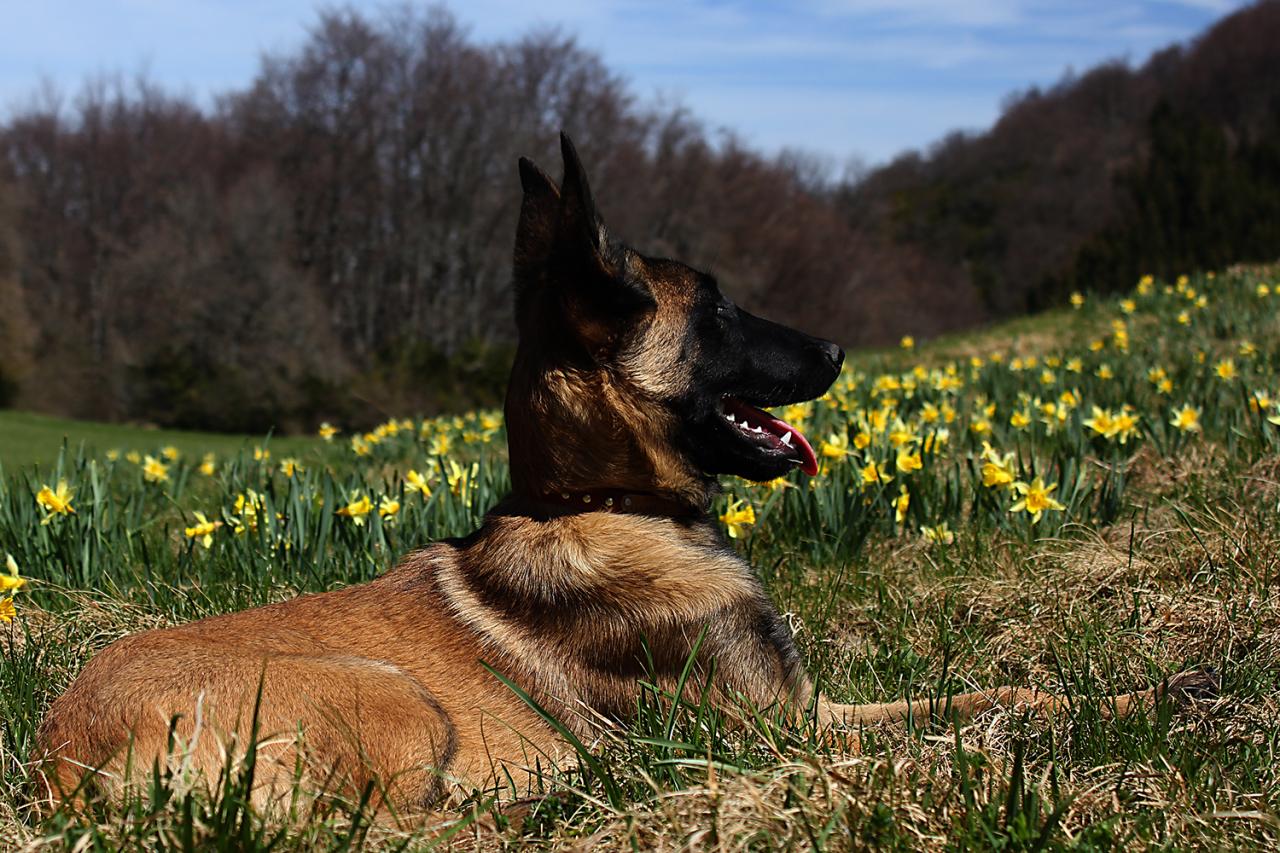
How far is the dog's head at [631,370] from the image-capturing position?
295 cm

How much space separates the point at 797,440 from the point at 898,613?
0.94 m

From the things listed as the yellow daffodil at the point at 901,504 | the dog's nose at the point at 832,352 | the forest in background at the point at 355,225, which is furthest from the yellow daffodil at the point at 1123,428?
the forest in background at the point at 355,225

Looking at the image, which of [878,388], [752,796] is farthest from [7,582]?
[878,388]

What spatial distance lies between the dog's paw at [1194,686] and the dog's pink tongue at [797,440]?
44.7 inches

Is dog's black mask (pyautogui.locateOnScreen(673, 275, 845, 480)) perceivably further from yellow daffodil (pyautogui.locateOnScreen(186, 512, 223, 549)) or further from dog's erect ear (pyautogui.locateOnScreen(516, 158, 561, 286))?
yellow daffodil (pyautogui.locateOnScreen(186, 512, 223, 549))

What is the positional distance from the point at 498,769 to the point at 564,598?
473 mm

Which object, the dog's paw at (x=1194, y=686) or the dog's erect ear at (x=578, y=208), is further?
the dog's paw at (x=1194, y=686)

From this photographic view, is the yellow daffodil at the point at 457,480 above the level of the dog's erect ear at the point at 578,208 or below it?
below

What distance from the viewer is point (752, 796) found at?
207 cm

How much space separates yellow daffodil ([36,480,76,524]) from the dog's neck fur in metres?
2.35

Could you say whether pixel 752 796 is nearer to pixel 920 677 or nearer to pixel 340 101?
pixel 920 677

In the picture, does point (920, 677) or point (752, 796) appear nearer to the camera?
point (752, 796)

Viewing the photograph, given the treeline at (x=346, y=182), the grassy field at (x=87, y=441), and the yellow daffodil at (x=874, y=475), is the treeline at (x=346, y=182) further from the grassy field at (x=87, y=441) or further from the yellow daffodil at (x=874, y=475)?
the yellow daffodil at (x=874, y=475)

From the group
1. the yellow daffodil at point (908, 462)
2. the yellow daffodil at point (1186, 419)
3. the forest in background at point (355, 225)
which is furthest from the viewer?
the forest in background at point (355, 225)
